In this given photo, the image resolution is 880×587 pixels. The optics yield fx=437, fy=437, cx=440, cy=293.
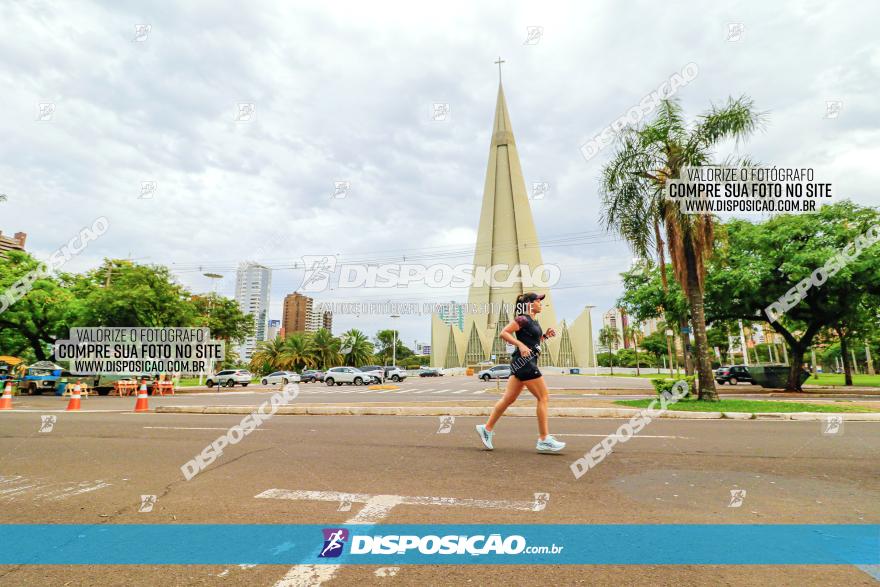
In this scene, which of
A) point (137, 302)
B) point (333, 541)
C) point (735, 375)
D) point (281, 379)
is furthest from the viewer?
point (281, 379)

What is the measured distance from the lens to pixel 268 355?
60375 mm

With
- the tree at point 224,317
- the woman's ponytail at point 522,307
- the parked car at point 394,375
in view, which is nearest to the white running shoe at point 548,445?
the woman's ponytail at point 522,307

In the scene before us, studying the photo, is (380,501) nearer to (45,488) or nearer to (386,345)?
(45,488)

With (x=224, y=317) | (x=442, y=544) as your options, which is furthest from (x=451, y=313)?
(x=442, y=544)

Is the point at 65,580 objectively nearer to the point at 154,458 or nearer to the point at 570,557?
the point at 570,557

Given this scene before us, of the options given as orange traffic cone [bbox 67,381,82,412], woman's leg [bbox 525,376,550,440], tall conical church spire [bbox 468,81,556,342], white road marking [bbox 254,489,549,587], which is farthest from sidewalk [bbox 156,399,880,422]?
tall conical church spire [bbox 468,81,556,342]

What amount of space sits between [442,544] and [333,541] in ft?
2.37

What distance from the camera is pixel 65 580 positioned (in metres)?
2.46

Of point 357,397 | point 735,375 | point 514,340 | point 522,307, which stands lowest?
point 735,375

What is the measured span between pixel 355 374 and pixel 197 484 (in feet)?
113

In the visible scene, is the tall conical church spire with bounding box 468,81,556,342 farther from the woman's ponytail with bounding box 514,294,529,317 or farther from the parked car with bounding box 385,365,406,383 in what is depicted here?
the woman's ponytail with bounding box 514,294,529,317

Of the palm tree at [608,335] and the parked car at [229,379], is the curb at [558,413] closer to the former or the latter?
the parked car at [229,379]

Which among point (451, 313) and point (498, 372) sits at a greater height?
point (451, 313)

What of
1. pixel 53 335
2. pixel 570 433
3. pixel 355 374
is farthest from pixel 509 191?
pixel 570 433
